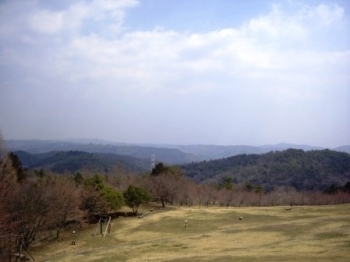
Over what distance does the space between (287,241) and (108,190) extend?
30.0 metres

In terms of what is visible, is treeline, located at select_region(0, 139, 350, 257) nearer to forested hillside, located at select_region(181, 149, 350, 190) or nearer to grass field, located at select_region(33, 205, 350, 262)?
grass field, located at select_region(33, 205, 350, 262)

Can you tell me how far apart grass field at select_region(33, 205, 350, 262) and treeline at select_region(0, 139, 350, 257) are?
114 inches

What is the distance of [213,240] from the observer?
29547 millimetres

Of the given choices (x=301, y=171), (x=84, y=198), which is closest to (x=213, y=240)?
(x=84, y=198)

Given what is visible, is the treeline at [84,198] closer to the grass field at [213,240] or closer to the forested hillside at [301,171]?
the grass field at [213,240]

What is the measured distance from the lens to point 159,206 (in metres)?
60.9

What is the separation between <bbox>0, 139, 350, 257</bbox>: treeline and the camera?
35.6m

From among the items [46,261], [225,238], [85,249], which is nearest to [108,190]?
[85,249]

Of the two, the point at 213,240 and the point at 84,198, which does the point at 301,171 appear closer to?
the point at 84,198

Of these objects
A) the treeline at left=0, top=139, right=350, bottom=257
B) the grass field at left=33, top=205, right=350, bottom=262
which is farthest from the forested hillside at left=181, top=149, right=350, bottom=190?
the grass field at left=33, top=205, right=350, bottom=262

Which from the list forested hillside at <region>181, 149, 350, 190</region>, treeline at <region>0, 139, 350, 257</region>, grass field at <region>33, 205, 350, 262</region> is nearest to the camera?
grass field at <region>33, 205, 350, 262</region>

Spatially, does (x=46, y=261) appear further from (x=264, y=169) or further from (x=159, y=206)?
(x=264, y=169)

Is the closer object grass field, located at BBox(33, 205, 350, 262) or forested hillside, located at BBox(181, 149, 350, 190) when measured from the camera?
grass field, located at BBox(33, 205, 350, 262)

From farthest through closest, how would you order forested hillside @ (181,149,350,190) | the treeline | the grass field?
forested hillside @ (181,149,350,190) < the treeline < the grass field
